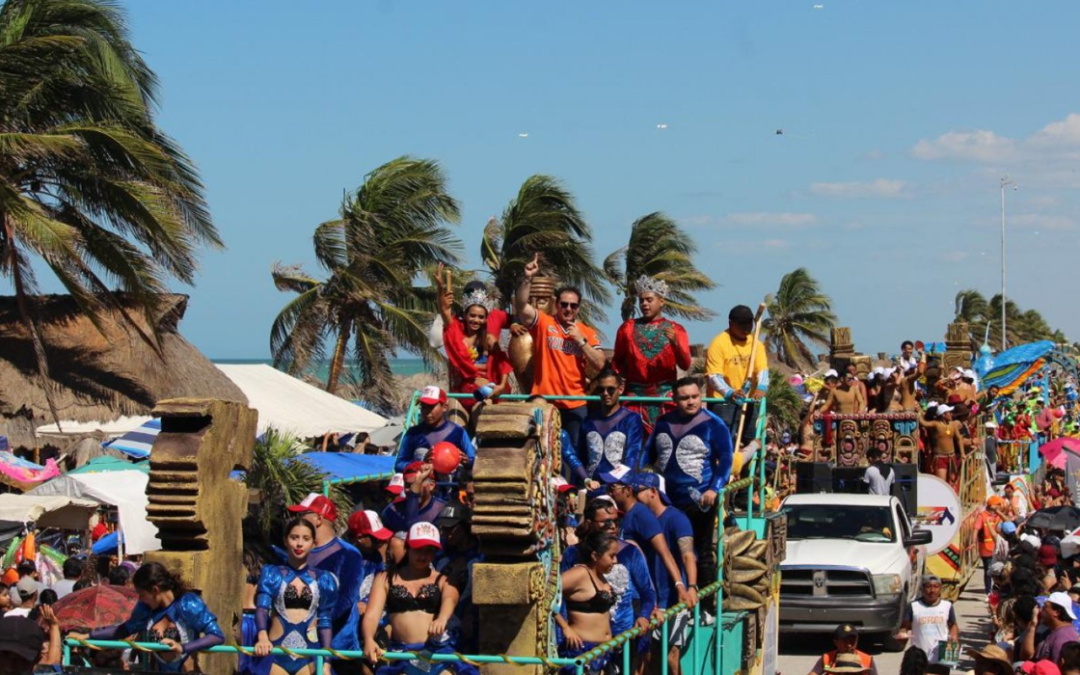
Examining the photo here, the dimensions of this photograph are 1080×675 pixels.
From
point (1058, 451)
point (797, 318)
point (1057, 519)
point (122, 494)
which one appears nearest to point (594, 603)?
point (122, 494)

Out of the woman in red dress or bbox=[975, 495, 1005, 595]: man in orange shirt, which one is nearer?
the woman in red dress

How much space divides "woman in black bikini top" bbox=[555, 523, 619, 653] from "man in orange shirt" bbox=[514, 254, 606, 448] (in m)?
3.09

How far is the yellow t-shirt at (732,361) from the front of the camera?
12852 mm

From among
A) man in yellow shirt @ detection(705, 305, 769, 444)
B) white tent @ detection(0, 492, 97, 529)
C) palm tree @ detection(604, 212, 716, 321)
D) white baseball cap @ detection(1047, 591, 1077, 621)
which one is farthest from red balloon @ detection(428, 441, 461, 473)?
palm tree @ detection(604, 212, 716, 321)

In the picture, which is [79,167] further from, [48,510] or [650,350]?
[650,350]

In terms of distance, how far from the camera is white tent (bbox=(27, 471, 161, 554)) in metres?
15.9

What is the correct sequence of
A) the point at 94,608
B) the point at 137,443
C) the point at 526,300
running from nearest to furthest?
the point at 94,608 → the point at 526,300 → the point at 137,443

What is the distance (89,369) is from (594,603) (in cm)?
1672

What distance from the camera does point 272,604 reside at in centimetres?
865

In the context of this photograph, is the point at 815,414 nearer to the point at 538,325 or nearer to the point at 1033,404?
the point at 538,325

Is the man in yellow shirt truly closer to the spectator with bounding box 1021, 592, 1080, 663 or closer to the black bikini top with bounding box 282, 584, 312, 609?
the spectator with bounding box 1021, 592, 1080, 663

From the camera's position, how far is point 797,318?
58.7m

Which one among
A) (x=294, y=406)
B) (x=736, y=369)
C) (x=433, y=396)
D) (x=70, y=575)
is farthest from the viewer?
(x=294, y=406)

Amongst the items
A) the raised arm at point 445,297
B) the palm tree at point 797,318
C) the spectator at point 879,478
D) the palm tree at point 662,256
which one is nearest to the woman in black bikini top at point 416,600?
the raised arm at point 445,297
